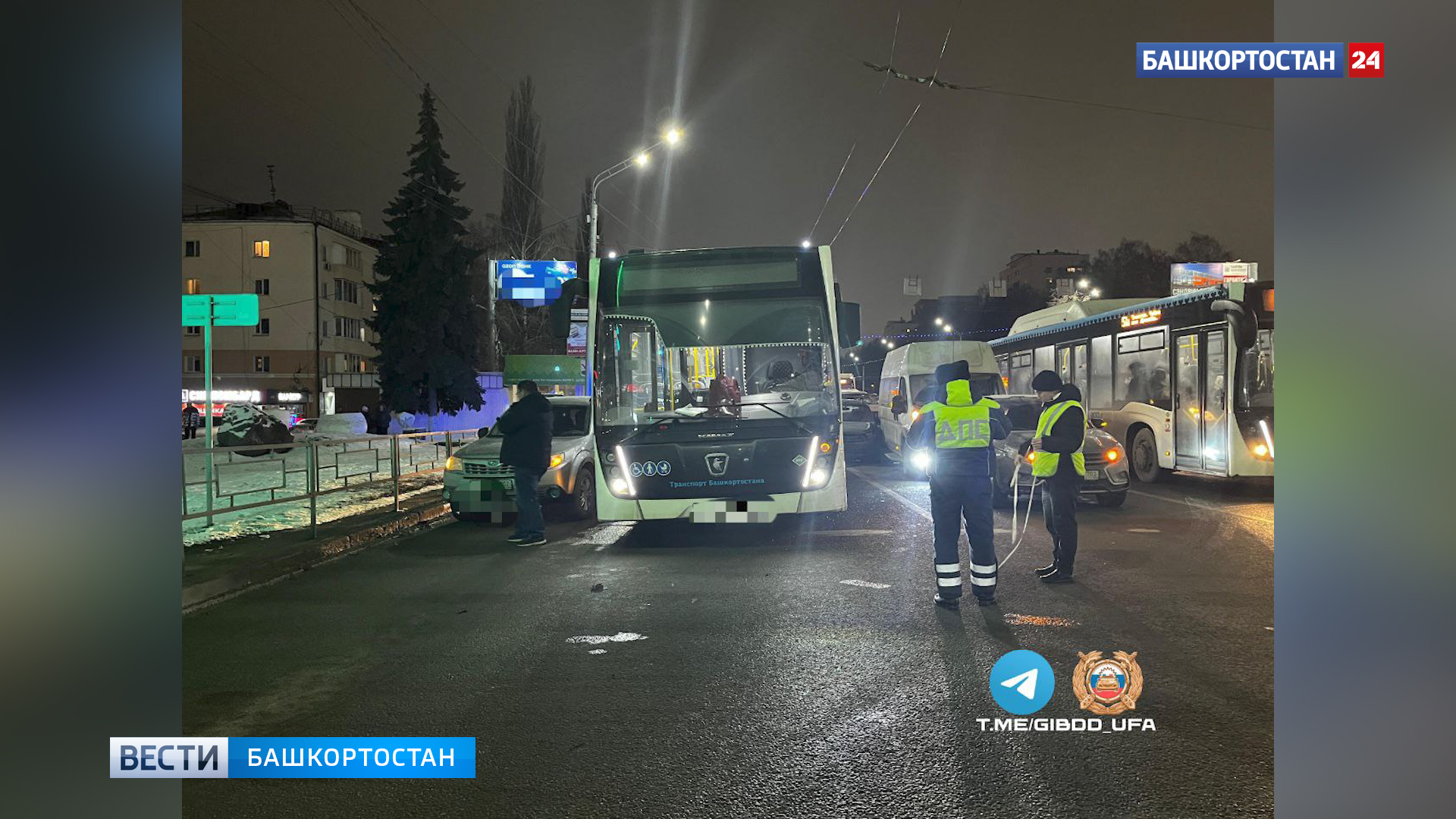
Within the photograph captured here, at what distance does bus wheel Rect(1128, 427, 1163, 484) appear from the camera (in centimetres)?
1591

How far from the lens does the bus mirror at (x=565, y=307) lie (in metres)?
9.52

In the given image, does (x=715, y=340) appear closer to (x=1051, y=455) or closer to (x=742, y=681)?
(x=1051, y=455)

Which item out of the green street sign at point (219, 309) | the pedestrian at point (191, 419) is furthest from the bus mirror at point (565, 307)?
the pedestrian at point (191, 419)

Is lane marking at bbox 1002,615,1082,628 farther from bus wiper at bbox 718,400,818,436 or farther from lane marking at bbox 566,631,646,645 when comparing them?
bus wiper at bbox 718,400,818,436

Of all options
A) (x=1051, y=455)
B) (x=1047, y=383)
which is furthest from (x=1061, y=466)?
(x=1047, y=383)

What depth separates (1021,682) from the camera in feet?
15.6

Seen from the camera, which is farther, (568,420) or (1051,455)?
(568,420)

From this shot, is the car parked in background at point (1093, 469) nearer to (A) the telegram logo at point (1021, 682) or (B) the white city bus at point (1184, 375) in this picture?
(B) the white city bus at point (1184, 375)

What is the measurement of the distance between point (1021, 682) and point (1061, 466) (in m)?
3.21

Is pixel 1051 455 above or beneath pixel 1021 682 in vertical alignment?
above

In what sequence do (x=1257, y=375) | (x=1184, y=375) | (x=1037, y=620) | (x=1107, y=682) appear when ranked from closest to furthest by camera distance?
1. (x=1107, y=682)
2. (x=1037, y=620)
3. (x=1257, y=375)
4. (x=1184, y=375)

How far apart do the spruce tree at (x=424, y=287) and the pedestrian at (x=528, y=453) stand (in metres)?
31.0

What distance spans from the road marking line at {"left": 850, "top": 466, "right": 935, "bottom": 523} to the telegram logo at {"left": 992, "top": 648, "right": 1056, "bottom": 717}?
14.6 ft

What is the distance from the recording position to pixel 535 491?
1030 centimetres
